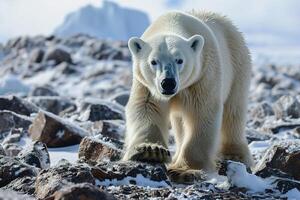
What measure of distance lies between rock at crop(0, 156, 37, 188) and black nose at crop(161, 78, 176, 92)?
1.11 metres

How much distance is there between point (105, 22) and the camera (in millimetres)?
80188

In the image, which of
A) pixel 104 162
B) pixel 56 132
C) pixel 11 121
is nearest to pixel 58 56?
pixel 11 121

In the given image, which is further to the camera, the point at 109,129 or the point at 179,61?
the point at 109,129

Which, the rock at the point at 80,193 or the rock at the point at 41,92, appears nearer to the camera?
the rock at the point at 80,193

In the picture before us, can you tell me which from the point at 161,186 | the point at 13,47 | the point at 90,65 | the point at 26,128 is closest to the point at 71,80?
the point at 90,65

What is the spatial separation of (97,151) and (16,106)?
12.9 ft

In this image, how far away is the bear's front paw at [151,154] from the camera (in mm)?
4035

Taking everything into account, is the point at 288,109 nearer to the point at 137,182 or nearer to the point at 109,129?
the point at 109,129

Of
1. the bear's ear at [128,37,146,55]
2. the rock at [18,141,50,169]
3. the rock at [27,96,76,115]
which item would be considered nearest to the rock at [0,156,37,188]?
the rock at [18,141,50,169]

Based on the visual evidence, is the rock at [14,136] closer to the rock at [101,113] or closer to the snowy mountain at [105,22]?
the rock at [101,113]

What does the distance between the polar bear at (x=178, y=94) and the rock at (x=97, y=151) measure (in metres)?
0.12

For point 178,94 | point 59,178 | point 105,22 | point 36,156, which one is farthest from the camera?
point 105,22

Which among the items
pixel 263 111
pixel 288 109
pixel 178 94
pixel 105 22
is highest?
pixel 105 22

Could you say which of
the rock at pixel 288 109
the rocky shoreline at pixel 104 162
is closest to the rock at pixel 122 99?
the rocky shoreline at pixel 104 162
